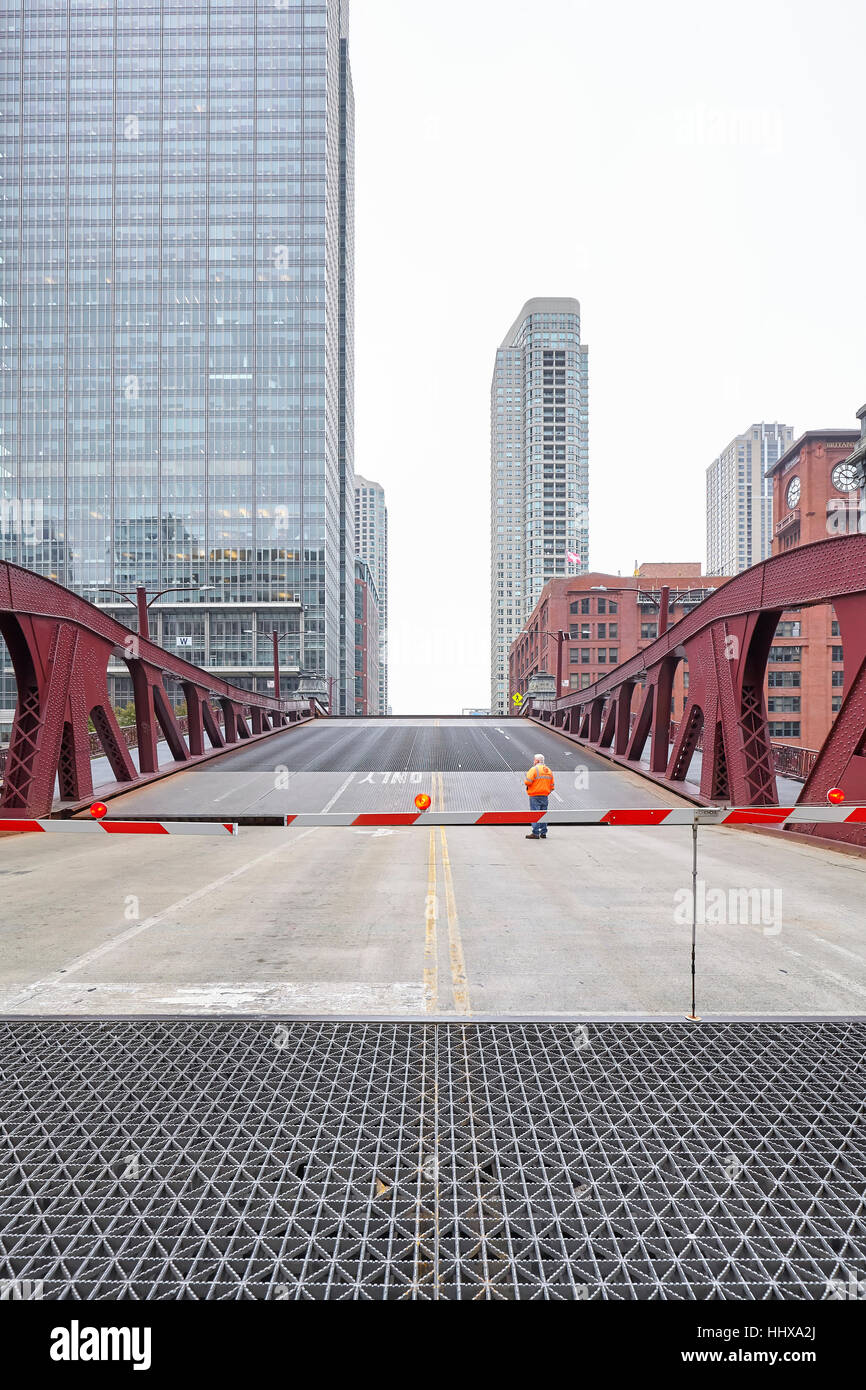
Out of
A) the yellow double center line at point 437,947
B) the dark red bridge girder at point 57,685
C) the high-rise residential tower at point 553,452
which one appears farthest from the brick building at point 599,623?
the high-rise residential tower at point 553,452

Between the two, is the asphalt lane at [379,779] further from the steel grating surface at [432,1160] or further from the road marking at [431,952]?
the steel grating surface at [432,1160]

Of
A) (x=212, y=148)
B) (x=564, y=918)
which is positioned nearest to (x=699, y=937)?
(x=564, y=918)

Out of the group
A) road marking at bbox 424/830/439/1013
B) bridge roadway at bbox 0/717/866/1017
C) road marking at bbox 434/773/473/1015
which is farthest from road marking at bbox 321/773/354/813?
road marking at bbox 424/830/439/1013

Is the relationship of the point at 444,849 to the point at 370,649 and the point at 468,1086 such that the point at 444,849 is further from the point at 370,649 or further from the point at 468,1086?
the point at 370,649

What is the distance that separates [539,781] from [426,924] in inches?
233

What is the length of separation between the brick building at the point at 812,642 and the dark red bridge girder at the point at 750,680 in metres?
59.1

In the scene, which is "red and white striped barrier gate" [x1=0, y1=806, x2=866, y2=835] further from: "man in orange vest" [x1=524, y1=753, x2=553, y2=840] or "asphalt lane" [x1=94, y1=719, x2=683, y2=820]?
"asphalt lane" [x1=94, y1=719, x2=683, y2=820]

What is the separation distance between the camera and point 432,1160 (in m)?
3.00

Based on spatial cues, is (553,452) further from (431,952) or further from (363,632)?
(431,952)

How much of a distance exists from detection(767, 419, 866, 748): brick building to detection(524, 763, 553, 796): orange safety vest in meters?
66.4

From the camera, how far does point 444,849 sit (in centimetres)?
1148

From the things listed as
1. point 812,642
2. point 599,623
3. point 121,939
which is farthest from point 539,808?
point 599,623
